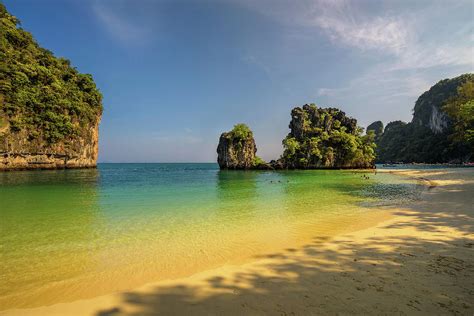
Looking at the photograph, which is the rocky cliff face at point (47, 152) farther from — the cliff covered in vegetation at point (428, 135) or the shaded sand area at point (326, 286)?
the cliff covered in vegetation at point (428, 135)

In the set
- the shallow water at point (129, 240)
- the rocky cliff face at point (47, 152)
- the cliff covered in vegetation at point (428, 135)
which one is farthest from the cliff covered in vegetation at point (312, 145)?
the shallow water at point (129, 240)

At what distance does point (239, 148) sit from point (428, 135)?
133m

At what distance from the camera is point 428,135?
14612cm

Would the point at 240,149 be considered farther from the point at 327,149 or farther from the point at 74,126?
the point at 74,126

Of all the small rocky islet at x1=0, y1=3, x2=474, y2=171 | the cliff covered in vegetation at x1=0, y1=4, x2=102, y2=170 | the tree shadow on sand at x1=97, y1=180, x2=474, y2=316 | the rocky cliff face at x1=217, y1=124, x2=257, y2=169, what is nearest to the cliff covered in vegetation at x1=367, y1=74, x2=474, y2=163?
the small rocky islet at x1=0, y1=3, x2=474, y2=171

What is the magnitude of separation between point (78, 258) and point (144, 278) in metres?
2.56

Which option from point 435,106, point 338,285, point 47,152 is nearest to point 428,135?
point 435,106

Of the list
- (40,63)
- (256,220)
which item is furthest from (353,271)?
Answer: (40,63)

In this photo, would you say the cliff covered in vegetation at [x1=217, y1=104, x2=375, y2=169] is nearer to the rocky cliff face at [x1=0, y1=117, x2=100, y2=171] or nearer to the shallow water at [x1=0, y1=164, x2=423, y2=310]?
the rocky cliff face at [x1=0, y1=117, x2=100, y2=171]

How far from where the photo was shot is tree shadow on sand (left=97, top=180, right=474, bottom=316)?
3664 mm

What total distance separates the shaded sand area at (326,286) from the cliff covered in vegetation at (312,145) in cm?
7033

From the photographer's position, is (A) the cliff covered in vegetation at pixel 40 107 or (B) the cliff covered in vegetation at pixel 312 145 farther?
(B) the cliff covered in vegetation at pixel 312 145

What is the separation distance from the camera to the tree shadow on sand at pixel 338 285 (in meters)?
3.66

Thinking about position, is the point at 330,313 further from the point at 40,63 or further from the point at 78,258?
the point at 40,63
